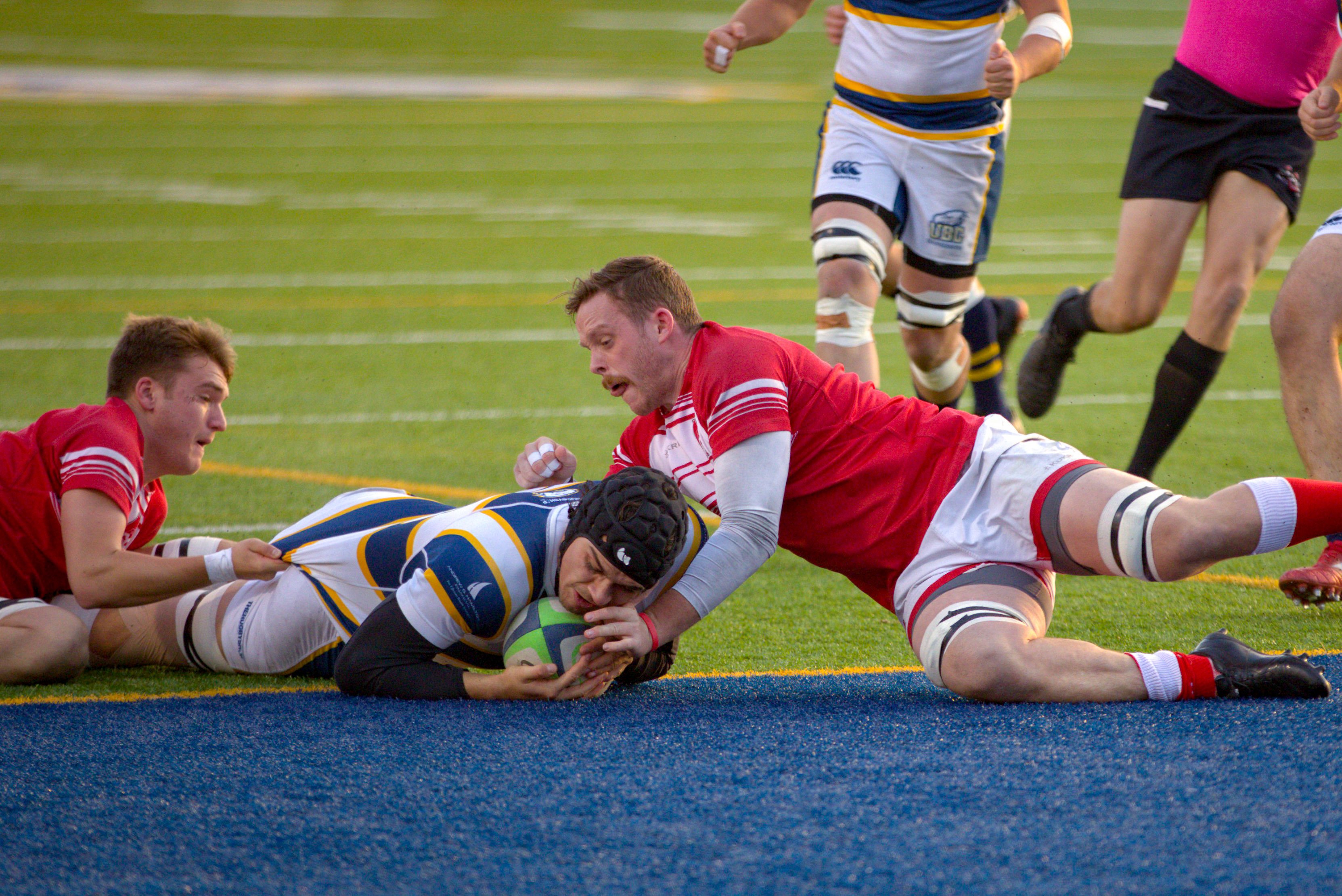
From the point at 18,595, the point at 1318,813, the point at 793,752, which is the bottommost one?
the point at 18,595

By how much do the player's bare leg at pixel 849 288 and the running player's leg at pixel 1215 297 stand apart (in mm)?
1054

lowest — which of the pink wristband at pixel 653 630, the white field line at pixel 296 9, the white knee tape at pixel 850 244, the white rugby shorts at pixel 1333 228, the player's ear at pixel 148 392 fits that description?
the white field line at pixel 296 9

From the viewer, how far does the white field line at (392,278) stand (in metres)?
11.5

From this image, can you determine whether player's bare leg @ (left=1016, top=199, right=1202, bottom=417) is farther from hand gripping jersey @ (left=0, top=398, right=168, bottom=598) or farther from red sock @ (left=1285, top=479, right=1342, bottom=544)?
hand gripping jersey @ (left=0, top=398, right=168, bottom=598)

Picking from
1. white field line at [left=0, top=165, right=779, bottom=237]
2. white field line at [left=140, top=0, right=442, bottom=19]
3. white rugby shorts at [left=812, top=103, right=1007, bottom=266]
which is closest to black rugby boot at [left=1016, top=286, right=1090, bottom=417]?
white rugby shorts at [left=812, top=103, right=1007, bottom=266]

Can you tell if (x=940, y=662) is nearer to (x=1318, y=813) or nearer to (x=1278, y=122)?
(x=1318, y=813)

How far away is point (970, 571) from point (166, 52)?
31.1 m

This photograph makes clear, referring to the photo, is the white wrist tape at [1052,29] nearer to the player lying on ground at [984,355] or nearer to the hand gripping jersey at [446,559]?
the player lying on ground at [984,355]

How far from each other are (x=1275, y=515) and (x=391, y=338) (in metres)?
7.12

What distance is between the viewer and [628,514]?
332 cm

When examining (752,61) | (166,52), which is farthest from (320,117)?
(752,61)

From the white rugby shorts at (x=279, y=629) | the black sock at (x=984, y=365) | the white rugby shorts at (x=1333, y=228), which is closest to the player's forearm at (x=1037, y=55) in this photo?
the white rugby shorts at (x=1333, y=228)

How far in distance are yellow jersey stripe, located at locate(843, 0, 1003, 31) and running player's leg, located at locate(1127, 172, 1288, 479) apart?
102cm

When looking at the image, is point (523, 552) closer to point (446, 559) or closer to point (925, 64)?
point (446, 559)
